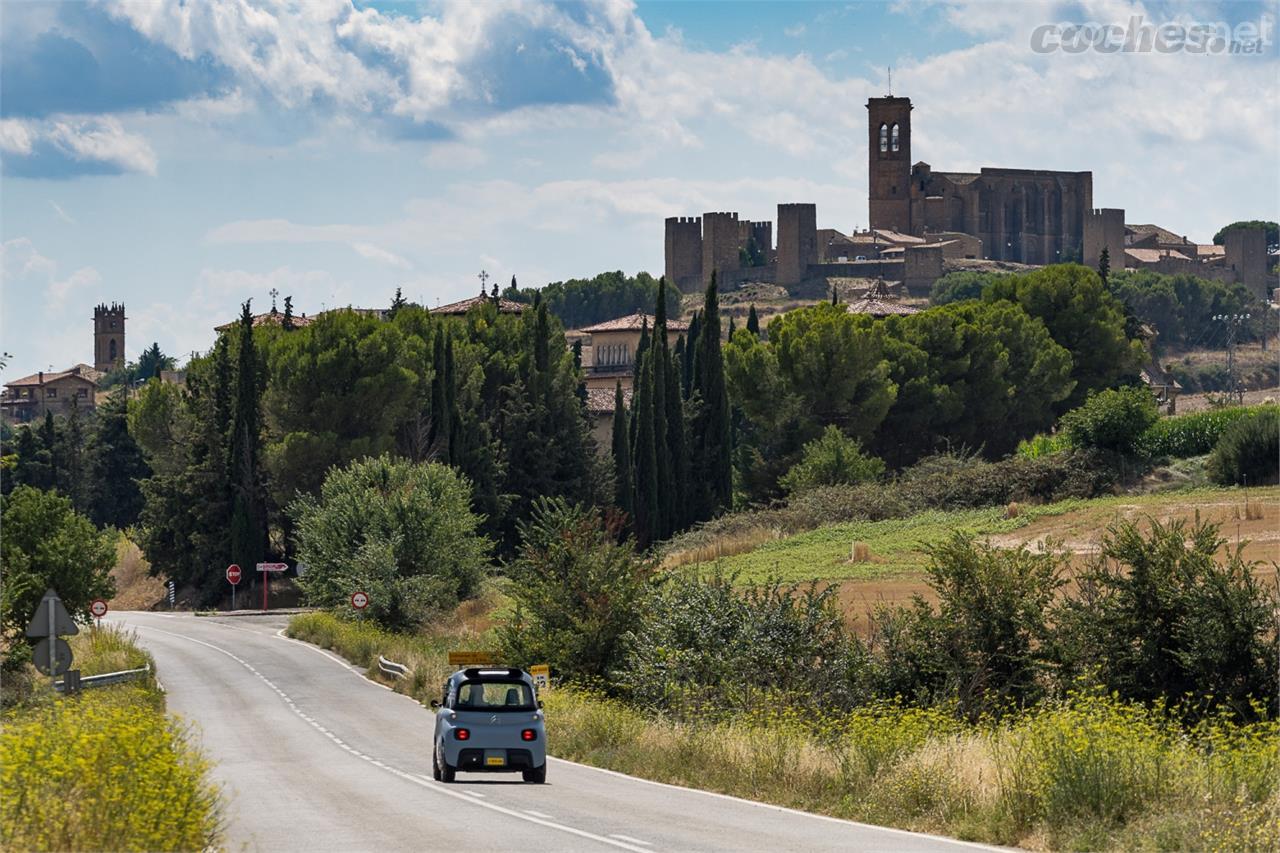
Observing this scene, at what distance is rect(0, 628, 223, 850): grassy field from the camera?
11664 millimetres

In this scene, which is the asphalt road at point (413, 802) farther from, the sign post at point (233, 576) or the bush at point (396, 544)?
the sign post at point (233, 576)

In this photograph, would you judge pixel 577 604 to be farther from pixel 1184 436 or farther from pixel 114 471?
pixel 114 471

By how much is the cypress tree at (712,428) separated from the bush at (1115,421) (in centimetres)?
1516

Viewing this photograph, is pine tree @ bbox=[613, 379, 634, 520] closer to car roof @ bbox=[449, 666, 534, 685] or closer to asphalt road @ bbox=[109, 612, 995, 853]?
asphalt road @ bbox=[109, 612, 995, 853]

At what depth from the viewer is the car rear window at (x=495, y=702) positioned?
21.5 metres

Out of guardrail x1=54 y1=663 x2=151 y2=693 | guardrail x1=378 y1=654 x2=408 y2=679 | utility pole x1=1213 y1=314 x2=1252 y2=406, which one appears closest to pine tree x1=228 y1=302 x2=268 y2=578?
guardrail x1=378 y1=654 x2=408 y2=679

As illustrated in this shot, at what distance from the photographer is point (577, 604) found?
32250 millimetres

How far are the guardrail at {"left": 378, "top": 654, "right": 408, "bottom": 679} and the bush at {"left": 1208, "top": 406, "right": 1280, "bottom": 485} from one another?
28529mm

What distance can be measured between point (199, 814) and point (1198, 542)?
14.4 metres

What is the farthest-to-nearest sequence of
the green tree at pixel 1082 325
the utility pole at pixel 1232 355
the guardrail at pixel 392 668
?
the utility pole at pixel 1232 355 → the green tree at pixel 1082 325 → the guardrail at pixel 392 668

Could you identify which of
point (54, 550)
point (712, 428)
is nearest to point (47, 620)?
point (54, 550)

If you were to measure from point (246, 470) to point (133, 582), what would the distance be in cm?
1584

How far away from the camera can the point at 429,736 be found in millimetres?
29078

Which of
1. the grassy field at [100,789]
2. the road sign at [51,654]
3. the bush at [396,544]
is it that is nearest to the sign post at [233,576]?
the bush at [396,544]
